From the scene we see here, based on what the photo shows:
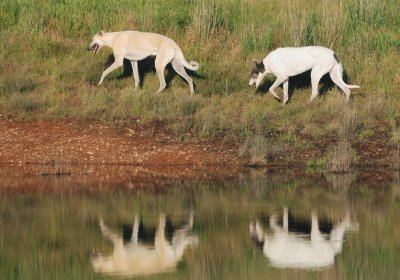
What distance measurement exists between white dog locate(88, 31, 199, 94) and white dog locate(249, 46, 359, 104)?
1380 mm

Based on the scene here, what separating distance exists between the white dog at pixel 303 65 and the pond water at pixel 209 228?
128 inches

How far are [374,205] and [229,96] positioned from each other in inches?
231

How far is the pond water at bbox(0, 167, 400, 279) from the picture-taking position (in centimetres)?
1158

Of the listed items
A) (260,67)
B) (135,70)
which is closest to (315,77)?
(260,67)

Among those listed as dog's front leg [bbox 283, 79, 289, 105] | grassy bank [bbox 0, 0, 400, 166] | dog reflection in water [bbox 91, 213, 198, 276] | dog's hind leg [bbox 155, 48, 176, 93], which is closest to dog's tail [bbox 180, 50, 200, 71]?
dog's hind leg [bbox 155, 48, 176, 93]

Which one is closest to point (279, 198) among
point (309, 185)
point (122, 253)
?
point (309, 185)

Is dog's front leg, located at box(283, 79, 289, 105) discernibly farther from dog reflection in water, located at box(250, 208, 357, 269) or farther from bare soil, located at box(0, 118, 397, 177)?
dog reflection in water, located at box(250, 208, 357, 269)

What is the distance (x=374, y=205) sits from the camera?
14719mm

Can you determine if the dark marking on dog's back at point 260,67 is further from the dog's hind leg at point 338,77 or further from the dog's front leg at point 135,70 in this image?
the dog's front leg at point 135,70

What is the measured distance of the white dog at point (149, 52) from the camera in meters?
20.3

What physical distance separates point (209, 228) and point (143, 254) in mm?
1456

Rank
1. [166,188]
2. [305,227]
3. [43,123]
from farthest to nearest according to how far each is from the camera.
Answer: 1. [43,123]
2. [166,188]
3. [305,227]

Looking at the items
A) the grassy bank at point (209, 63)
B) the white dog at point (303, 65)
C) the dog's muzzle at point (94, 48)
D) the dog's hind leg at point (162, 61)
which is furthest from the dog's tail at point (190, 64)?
the dog's muzzle at point (94, 48)

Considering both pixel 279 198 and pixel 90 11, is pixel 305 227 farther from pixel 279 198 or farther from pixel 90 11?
pixel 90 11
